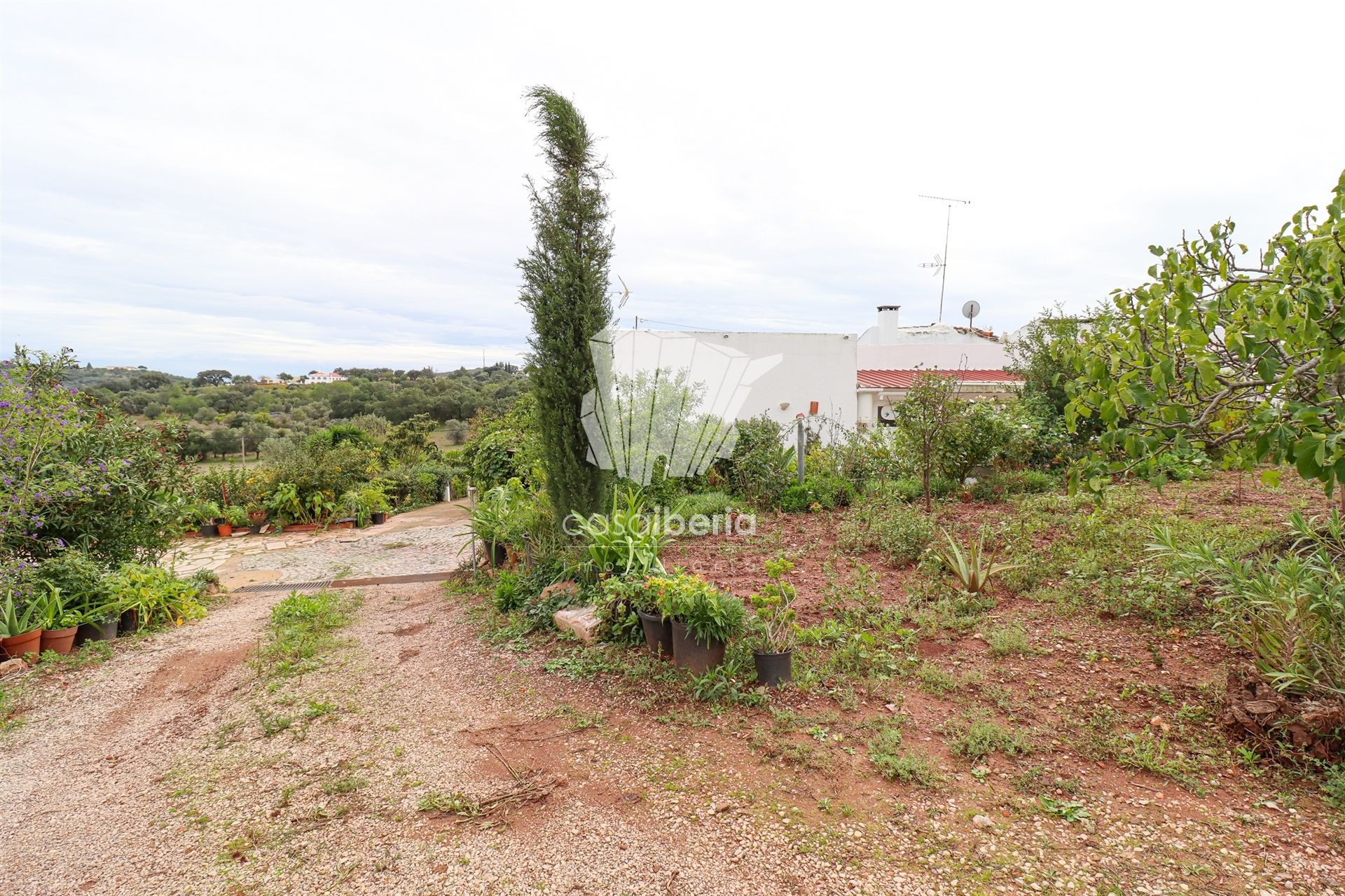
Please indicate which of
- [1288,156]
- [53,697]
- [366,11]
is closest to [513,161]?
[366,11]

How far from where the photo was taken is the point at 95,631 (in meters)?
4.68

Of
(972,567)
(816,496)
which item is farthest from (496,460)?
(972,567)

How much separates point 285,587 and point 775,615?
18.7 ft

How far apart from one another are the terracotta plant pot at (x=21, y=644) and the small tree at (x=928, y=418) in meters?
7.46

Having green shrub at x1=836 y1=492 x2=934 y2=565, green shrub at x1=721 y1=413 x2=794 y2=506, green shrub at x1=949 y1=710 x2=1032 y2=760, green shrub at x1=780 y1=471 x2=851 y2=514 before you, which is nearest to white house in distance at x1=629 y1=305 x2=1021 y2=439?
green shrub at x1=721 y1=413 x2=794 y2=506

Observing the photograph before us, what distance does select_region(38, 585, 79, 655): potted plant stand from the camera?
434cm

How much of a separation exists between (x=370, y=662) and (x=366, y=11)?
5402 mm

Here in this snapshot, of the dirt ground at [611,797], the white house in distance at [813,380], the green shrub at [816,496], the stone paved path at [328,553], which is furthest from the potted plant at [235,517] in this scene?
the white house in distance at [813,380]

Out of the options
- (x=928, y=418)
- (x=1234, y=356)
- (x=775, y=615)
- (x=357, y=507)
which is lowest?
(x=357, y=507)

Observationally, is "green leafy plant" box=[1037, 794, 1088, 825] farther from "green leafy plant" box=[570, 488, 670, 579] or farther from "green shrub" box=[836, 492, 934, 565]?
"green shrub" box=[836, 492, 934, 565]

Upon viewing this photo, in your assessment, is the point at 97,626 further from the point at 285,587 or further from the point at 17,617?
the point at 285,587

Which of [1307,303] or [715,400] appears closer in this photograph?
[1307,303]

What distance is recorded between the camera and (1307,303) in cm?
180

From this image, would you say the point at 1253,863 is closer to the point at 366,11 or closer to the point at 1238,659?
the point at 1238,659
